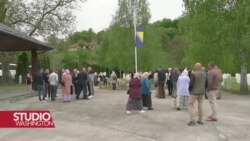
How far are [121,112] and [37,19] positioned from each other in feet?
119

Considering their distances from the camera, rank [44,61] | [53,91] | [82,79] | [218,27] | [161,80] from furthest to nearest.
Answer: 1. [44,61]
2. [218,27]
3. [161,80]
4. [82,79]
5. [53,91]

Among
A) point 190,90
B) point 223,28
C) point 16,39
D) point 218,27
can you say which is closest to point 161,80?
point 16,39

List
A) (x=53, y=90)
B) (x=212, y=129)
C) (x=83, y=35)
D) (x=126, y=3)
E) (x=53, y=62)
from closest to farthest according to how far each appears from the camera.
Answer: (x=212, y=129) < (x=53, y=90) < (x=126, y=3) < (x=53, y=62) < (x=83, y=35)

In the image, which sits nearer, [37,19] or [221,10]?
[221,10]

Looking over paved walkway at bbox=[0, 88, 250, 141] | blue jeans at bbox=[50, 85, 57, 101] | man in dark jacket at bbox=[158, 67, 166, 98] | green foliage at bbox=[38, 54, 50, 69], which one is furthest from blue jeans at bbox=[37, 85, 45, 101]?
green foliage at bbox=[38, 54, 50, 69]

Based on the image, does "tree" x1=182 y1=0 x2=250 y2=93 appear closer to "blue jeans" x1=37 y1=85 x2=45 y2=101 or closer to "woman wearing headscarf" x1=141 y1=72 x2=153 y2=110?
"blue jeans" x1=37 y1=85 x2=45 y2=101

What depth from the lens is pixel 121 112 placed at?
1989cm

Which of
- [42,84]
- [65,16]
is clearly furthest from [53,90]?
[65,16]

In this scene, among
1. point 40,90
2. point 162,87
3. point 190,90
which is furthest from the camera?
point 162,87

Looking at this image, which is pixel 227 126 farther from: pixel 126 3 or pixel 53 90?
pixel 126 3

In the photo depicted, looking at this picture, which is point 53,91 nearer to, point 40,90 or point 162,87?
point 40,90

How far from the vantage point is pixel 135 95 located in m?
19.2

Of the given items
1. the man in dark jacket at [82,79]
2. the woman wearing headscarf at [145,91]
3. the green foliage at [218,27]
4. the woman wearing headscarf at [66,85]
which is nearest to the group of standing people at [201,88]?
the woman wearing headscarf at [145,91]

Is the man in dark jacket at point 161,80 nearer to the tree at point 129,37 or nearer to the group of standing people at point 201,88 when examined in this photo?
the group of standing people at point 201,88
